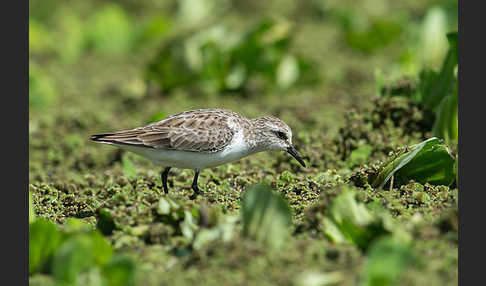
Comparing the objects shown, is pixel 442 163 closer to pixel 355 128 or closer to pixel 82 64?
pixel 355 128

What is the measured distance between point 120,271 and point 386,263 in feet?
5.06

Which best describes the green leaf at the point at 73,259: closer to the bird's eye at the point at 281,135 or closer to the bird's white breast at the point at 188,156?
the bird's white breast at the point at 188,156

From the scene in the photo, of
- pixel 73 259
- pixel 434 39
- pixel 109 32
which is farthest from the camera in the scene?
pixel 109 32

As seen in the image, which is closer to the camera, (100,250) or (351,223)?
(100,250)

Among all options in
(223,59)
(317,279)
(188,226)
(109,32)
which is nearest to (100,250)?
(188,226)

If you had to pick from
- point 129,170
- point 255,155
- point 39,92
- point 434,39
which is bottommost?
point 129,170

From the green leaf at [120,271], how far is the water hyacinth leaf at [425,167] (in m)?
2.54

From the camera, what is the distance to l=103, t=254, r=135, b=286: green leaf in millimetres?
4039

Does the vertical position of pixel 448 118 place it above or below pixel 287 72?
below

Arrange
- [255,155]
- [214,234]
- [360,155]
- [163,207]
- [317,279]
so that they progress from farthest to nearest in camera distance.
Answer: [255,155] → [360,155] → [163,207] → [214,234] → [317,279]

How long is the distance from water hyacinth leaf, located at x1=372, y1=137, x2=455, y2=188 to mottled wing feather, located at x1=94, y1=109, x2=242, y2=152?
1.51m

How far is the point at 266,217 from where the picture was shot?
4410 mm

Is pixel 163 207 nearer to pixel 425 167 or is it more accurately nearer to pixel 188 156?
pixel 188 156

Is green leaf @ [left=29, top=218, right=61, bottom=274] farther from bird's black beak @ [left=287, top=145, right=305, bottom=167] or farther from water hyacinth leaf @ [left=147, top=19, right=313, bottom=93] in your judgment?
water hyacinth leaf @ [left=147, top=19, right=313, bottom=93]
